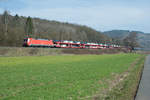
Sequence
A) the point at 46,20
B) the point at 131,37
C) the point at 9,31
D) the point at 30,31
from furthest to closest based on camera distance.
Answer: the point at 46,20 → the point at 131,37 → the point at 30,31 → the point at 9,31

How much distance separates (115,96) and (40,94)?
14.5ft

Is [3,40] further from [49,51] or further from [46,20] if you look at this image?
[46,20]

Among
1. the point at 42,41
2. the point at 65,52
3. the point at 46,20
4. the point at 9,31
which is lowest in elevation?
the point at 65,52

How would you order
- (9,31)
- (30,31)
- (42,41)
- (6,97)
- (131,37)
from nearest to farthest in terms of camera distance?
(6,97) → (42,41) → (9,31) → (30,31) → (131,37)

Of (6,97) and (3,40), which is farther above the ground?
(3,40)

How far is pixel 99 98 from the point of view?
9.25 meters

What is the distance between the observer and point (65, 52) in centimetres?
6344

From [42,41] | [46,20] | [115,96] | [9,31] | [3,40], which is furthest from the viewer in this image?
[46,20]

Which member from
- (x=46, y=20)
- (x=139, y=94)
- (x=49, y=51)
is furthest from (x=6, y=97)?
(x=46, y=20)

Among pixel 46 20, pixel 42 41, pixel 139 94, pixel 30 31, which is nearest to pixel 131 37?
pixel 46 20

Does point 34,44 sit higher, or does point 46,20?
point 46,20

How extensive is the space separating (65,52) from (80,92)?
5341 cm

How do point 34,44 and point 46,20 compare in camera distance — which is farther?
point 46,20

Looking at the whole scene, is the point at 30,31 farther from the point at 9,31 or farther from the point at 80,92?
the point at 80,92
